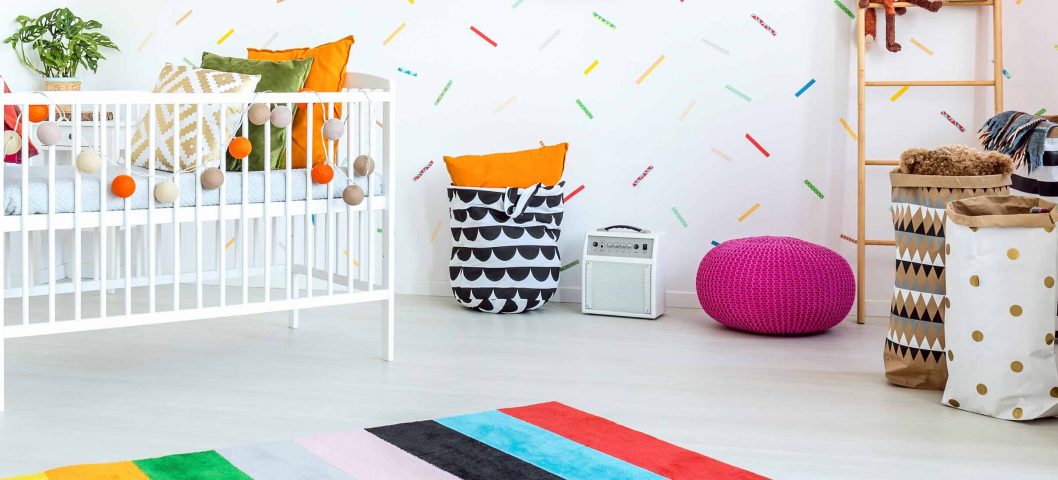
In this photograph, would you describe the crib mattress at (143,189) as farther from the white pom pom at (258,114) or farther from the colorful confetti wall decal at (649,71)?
the colorful confetti wall decal at (649,71)

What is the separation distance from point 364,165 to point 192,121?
1.37 ft

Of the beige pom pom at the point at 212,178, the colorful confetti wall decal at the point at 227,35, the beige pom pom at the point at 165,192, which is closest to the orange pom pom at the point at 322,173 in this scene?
the beige pom pom at the point at 212,178

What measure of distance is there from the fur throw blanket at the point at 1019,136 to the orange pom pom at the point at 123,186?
2070mm

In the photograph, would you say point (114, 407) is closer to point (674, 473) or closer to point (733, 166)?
point (674, 473)

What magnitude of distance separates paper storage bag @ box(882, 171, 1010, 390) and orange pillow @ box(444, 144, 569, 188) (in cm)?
131

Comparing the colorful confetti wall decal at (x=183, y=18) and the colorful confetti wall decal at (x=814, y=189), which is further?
the colorful confetti wall decal at (x=183, y=18)

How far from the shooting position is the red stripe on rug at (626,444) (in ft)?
6.14

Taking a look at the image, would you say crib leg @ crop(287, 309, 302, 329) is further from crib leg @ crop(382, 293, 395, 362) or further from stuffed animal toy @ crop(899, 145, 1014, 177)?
stuffed animal toy @ crop(899, 145, 1014, 177)

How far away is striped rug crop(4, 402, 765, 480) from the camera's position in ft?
6.03

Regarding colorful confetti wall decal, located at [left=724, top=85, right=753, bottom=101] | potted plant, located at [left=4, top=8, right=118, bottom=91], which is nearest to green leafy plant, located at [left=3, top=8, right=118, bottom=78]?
potted plant, located at [left=4, top=8, right=118, bottom=91]

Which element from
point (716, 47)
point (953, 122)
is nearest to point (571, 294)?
point (716, 47)

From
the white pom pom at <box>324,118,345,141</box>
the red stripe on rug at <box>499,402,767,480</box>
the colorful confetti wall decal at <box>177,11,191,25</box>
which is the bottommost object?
the red stripe on rug at <box>499,402,767,480</box>

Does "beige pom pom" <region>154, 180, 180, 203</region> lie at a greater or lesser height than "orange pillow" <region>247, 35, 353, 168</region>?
lesser

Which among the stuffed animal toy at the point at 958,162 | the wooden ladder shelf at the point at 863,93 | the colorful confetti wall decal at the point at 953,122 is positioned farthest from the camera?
the colorful confetti wall decal at the point at 953,122
